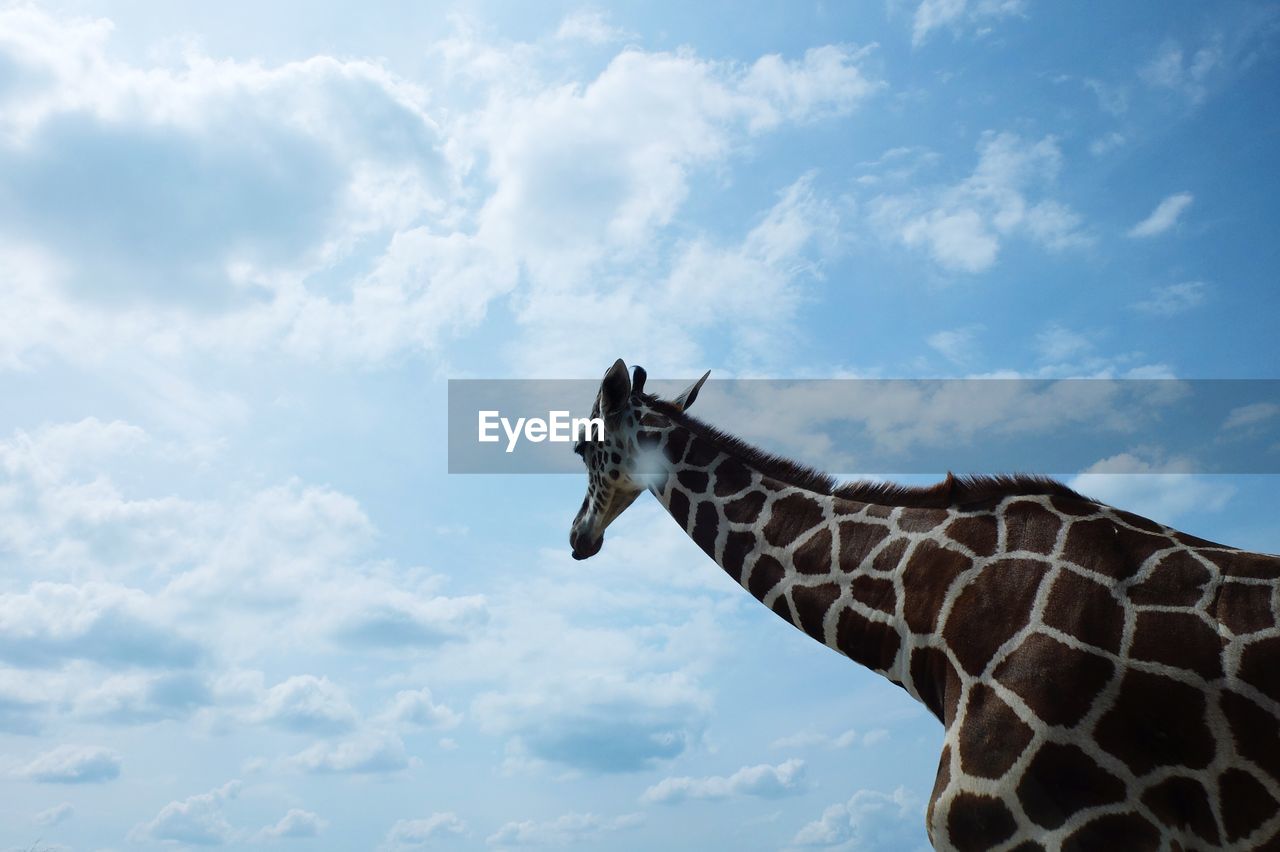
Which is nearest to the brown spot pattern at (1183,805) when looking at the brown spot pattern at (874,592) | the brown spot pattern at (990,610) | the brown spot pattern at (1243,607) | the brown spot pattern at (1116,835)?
the brown spot pattern at (1116,835)

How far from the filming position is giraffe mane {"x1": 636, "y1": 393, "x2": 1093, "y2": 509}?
6879 millimetres

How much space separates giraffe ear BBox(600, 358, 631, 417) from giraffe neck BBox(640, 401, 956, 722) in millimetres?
603

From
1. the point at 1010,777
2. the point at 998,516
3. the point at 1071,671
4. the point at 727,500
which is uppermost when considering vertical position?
the point at 727,500

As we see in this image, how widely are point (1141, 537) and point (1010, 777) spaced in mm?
1894

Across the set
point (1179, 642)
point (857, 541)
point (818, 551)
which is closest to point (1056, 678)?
point (1179, 642)

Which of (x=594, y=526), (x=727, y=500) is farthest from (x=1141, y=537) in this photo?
(x=594, y=526)

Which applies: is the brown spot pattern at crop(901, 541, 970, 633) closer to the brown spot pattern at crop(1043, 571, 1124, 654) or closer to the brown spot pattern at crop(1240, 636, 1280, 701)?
the brown spot pattern at crop(1043, 571, 1124, 654)

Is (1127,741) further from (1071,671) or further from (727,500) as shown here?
(727,500)

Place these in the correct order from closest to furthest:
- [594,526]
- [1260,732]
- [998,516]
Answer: [1260,732] → [998,516] → [594,526]

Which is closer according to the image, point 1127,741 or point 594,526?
point 1127,741

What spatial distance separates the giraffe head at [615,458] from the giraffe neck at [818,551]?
0.28 m

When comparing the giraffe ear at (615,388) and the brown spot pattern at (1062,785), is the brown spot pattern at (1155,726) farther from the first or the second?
the giraffe ear at (615,388)

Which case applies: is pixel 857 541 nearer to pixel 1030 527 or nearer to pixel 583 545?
pixel 1030 527

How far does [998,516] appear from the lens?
6.75 m
